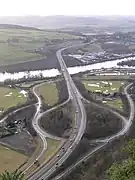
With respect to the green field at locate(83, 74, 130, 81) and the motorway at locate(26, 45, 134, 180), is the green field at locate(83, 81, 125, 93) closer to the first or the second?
the motorway at locate(26, 45, 134, 180)

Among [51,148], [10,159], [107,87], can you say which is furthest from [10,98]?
[10,159]

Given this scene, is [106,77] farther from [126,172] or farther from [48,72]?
[126,172]

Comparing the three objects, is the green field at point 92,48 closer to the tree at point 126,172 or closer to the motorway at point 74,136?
the motorway at point 74,136

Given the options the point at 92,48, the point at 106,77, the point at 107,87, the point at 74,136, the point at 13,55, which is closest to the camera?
the point at 74,136


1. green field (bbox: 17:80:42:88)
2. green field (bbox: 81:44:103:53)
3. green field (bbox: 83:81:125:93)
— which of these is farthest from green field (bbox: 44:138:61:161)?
green field (bbox: 81:44:103:53)

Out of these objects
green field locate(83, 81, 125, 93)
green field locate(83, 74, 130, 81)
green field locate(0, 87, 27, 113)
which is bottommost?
green field locate(83, 74, 130, 81)

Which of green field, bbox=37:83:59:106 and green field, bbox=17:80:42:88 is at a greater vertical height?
green field, bbox=37:83:59:106

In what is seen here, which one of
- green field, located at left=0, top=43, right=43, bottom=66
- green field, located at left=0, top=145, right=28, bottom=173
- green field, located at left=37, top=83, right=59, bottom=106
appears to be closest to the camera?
green field, located at left=0, top=145, right=28, bottom=173
